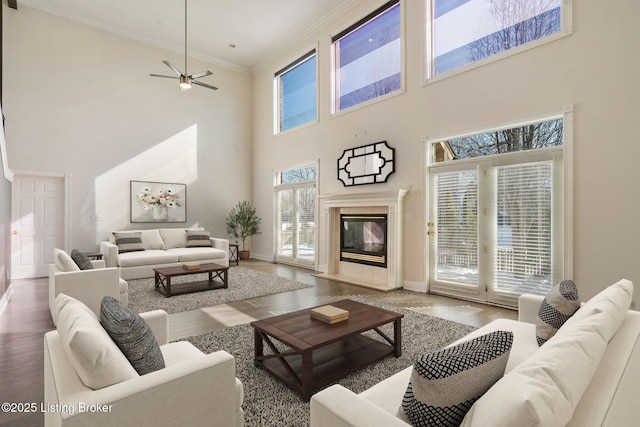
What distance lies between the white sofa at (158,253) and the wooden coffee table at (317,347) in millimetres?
4301

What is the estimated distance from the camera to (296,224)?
7941 millimetres

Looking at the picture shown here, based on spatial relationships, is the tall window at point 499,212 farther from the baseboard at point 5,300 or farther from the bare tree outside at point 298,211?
the baseboard at point 5,300

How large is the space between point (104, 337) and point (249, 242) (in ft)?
26.4

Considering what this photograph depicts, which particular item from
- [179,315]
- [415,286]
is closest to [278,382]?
[179,315]

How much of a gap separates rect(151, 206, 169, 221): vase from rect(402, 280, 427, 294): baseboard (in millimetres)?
5679

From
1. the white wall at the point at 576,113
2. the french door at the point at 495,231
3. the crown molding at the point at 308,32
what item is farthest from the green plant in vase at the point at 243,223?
the french door at the point at 495,231

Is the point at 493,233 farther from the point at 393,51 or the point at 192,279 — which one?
the point at 192,279

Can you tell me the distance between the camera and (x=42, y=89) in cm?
638

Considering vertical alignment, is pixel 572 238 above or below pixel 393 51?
below

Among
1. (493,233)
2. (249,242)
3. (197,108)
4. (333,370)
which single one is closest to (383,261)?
(493,233)

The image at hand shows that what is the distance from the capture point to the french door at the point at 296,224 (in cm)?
748

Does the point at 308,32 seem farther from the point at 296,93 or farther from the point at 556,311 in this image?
the point at 556,311

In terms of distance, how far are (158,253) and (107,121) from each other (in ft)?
10.3

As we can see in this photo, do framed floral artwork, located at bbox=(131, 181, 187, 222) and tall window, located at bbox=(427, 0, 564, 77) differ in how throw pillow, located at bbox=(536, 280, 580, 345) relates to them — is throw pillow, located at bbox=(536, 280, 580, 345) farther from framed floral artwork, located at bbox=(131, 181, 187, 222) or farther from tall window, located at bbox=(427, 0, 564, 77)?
framed floral artwork, located at bbox=(131, 181, 187, 222)
